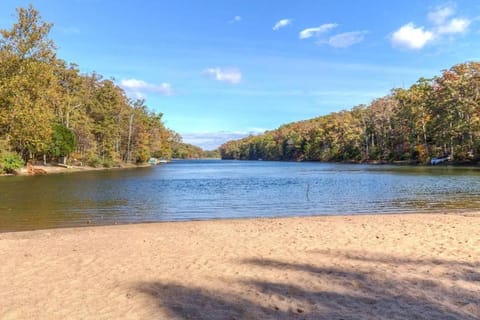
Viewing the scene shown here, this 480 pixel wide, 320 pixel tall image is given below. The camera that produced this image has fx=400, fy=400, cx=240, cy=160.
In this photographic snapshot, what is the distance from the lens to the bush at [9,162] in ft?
143

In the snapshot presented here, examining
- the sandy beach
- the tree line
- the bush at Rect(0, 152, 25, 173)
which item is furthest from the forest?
the tree line

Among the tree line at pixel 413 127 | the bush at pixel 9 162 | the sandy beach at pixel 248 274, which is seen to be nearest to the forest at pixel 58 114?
the bush at pixel 9 162

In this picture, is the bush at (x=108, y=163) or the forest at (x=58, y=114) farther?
the bush at (x=108, y=163)

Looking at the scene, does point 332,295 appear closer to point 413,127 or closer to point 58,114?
point 58,114

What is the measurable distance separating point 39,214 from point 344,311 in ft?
46.8

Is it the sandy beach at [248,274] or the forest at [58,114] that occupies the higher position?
the forest at [58,114]

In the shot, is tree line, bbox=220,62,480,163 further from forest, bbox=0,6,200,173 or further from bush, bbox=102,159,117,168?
bush, bbox=102,159,117,168

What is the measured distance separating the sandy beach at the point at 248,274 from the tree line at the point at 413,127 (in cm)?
5676

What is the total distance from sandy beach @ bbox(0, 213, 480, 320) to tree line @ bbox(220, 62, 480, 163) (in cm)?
5676

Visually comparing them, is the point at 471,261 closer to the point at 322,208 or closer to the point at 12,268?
the point at 12,268

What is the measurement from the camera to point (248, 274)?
645cm

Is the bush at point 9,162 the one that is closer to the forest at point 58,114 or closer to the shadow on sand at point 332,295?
the forest at point 58,114

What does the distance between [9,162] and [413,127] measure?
67.1 meters

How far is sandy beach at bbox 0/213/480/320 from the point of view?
4.93m
